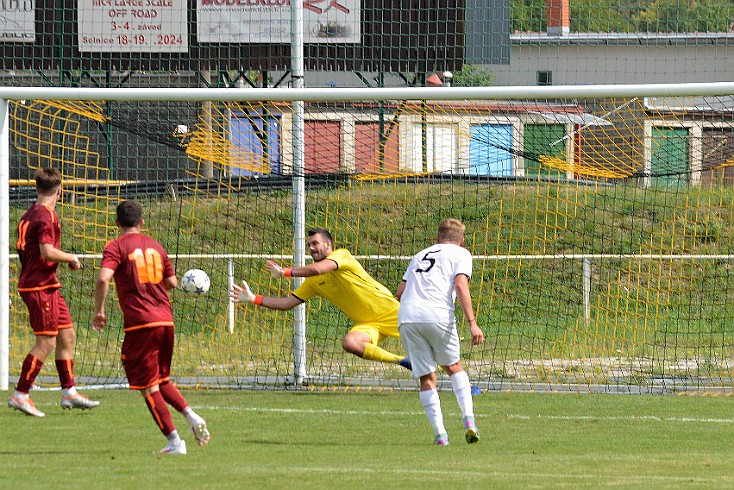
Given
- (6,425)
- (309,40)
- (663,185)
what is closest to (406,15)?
(309,40)

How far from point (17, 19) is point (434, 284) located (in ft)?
55.3

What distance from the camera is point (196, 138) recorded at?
1298 cm

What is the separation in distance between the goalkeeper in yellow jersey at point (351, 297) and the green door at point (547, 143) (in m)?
2.97

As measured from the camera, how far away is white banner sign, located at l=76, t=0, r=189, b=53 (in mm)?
22047

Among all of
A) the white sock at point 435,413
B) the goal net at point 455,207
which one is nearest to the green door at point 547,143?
the goal net at point 455,207

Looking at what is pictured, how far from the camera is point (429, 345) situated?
850cm

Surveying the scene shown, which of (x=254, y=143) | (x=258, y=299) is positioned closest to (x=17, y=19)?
(x=254, y=143)

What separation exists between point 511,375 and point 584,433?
3.91 m

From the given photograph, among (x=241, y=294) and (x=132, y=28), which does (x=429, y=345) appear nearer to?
(x=241, y=294)

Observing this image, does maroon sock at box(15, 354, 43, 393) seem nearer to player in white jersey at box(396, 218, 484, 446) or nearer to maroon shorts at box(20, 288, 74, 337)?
maroon shorts at box(20, 288, 74, 337)

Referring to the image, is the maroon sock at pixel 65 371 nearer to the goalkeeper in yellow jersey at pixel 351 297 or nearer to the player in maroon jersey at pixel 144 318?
the goalkeeper in yellow jersey at pixel 351 297

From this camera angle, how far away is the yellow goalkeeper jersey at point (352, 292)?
35.4 feet

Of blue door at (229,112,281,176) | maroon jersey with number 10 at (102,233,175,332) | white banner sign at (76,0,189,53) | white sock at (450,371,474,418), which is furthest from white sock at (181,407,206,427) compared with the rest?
white banner sign at (76,0,189,53)

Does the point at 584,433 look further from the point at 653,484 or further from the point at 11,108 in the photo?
the point at 11,108
